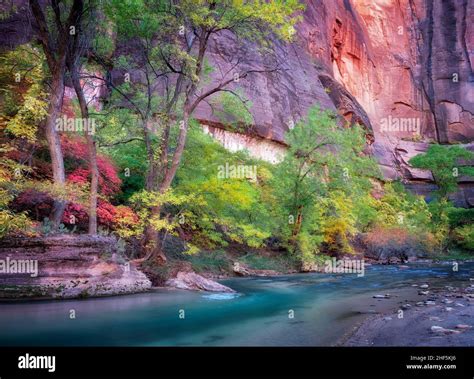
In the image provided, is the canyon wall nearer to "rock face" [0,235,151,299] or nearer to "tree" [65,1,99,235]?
"tree" [65,1,99,235]

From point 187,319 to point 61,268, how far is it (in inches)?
189

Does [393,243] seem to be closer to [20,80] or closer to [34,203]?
[34,203]

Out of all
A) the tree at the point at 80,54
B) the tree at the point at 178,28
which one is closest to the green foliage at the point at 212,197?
the tree at the point at 178,28

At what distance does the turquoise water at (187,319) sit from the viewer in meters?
6.89

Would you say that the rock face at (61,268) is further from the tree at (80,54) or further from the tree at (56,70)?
the tree at (80,54)

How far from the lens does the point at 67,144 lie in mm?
16578

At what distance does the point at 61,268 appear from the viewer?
11.4 m

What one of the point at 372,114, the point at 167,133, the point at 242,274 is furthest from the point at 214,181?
the point at 372,114

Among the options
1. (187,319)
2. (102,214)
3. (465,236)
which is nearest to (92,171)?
(102,214)

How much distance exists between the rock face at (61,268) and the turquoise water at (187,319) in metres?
0.75

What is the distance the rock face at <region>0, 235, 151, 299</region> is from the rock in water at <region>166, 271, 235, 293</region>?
1862mm
